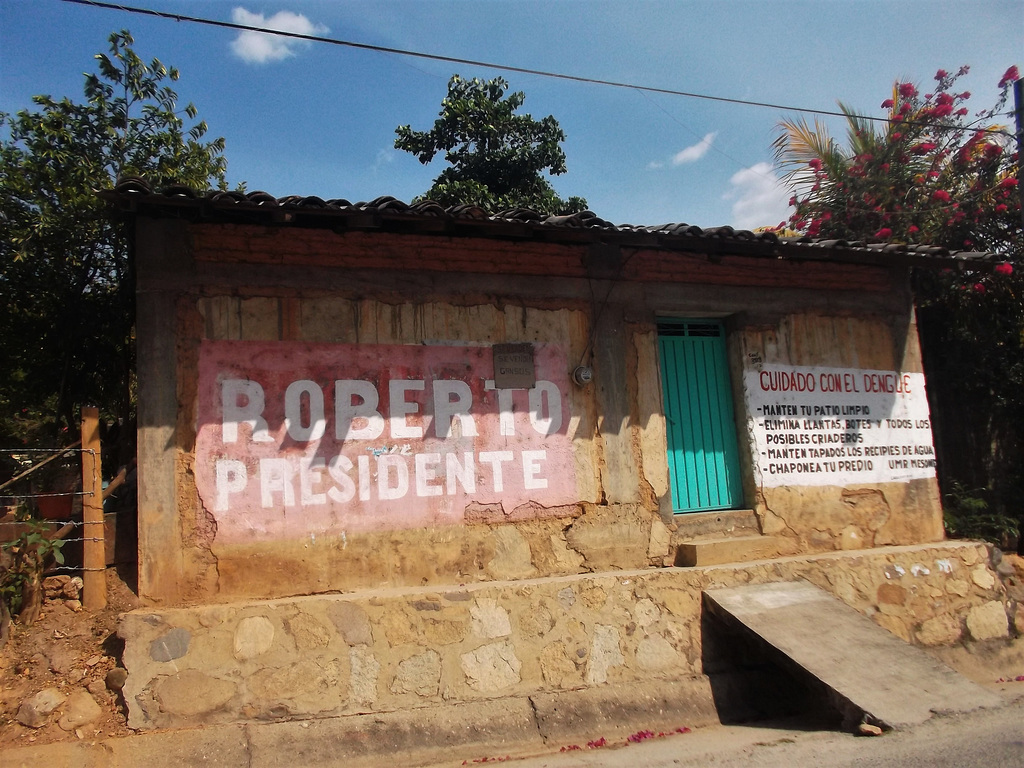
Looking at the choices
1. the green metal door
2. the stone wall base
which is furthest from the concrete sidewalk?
the green metal door

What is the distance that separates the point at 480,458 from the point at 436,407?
55 cm

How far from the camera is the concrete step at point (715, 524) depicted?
6434 mm

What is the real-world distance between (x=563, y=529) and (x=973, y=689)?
3071 millimetres

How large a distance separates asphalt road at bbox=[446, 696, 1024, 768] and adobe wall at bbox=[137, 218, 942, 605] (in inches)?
57.0

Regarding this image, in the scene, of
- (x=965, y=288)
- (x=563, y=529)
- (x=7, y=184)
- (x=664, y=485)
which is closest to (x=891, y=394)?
(x=965, y=288)

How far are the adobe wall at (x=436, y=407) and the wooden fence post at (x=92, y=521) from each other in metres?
0.33

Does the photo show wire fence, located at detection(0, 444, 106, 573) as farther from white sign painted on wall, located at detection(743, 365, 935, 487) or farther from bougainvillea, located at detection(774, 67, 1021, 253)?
bougainvillea, located at detection(774, 67, 1021, 253)

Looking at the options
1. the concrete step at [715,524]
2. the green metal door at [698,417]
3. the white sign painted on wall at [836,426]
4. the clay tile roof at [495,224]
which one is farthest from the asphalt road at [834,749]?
the clay tile roof at [495,224]

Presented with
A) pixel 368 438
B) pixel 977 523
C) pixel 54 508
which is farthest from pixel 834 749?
pixel 54 508

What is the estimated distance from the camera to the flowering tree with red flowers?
871 cm

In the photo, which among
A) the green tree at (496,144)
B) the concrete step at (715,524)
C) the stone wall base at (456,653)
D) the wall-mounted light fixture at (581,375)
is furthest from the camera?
the green tree at (496,144)

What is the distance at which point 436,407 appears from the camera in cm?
578

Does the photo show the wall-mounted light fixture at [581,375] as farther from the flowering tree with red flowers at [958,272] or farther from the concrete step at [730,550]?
the flowering tree with red flowers at [958,272]

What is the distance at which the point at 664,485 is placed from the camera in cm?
638
